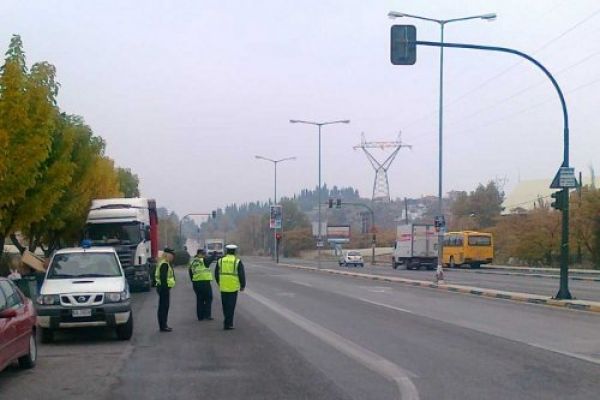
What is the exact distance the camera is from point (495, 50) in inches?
917

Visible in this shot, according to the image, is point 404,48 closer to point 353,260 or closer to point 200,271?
point 200,271

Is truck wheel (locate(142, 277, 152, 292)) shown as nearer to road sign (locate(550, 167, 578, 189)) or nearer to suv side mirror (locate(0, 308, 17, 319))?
road sign (locate(550, 167, 578, 189))

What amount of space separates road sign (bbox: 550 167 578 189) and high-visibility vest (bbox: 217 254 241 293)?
1225 cm

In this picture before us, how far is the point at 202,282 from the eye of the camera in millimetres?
18984

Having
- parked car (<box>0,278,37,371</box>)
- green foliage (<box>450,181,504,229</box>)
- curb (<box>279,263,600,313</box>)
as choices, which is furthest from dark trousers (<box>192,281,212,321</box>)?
green foliage (<box>450,181,504,229</box>)

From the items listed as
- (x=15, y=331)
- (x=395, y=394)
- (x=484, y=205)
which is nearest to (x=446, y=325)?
(x=395, y=394)

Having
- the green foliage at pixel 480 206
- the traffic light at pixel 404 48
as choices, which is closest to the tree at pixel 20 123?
the traffic light at pixel 404 48

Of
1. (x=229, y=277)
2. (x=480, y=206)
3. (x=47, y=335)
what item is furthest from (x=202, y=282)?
(x=480, y=206)

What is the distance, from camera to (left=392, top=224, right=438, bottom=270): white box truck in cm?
6456

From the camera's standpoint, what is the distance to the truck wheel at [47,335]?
1519 cm

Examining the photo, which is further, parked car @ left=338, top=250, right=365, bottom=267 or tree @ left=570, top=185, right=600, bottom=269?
parked car @ left=338, top=250, right=365, bottom=267

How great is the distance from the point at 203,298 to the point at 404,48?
7.39m

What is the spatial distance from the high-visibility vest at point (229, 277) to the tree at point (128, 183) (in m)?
51.3

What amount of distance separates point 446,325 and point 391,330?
5.94 ft
